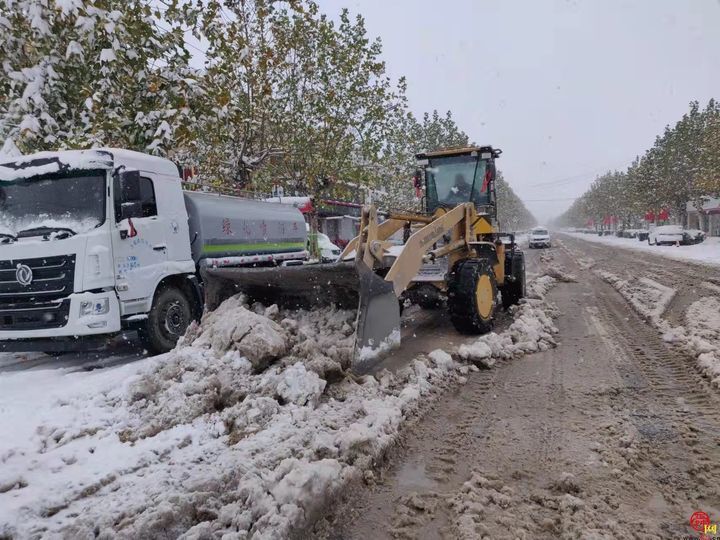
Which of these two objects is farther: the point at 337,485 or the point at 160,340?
the point at 160,340

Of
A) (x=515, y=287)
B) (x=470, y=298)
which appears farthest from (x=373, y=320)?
(x=515, y=287)

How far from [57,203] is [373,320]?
437cm

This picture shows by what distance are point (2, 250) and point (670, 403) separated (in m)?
7.49

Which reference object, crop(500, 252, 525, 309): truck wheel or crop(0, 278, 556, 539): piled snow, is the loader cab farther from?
crop(0, 278, 556, 539): piled snow

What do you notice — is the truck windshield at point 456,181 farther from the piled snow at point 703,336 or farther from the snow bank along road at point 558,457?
the piled snow at point 703,336

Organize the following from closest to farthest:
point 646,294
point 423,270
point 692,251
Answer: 1. point 423,270
2. point 646,294
3. point 692,251

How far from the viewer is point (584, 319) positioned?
8.18 meters

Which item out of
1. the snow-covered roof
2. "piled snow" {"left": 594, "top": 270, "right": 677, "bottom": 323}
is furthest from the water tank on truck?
"piled snow" {"left": 594, "top": 270, "right": 677, "bottom": 323}

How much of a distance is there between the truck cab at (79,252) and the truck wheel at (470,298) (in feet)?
13.4

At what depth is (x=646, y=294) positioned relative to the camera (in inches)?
413

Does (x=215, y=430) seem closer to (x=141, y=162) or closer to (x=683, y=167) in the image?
(x=141, y=162)

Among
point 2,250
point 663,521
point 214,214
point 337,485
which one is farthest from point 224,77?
point 663,521

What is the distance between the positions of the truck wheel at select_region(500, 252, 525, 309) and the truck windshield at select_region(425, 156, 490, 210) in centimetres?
137

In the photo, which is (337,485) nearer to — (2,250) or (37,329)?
(37,329)
